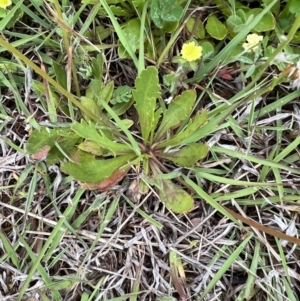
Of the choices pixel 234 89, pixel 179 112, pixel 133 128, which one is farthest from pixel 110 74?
pixel 234 89

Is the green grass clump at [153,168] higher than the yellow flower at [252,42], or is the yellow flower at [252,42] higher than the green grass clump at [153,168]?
the yellow flower at [252,42]

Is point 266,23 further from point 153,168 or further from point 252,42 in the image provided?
point 153,168

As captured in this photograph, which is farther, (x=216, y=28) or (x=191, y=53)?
(x=216, y=28)

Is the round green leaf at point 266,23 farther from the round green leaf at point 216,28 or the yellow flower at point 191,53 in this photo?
the yellow flower at point 191,53

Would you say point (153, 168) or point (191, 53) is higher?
point (191, 53)

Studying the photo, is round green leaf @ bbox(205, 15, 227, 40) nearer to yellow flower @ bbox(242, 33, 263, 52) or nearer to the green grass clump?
the green grass clump

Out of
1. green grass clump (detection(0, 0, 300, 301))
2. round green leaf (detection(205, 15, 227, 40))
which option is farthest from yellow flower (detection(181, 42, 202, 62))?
round green leaf (detection(205, 15, 227, 40))

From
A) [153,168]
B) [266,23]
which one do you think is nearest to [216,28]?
[266,23]

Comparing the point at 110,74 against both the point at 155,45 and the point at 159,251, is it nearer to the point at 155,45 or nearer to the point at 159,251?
the point at 155,45

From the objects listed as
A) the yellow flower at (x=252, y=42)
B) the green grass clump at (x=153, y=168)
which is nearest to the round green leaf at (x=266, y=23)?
the green grass clump at (x=153, y=168)
